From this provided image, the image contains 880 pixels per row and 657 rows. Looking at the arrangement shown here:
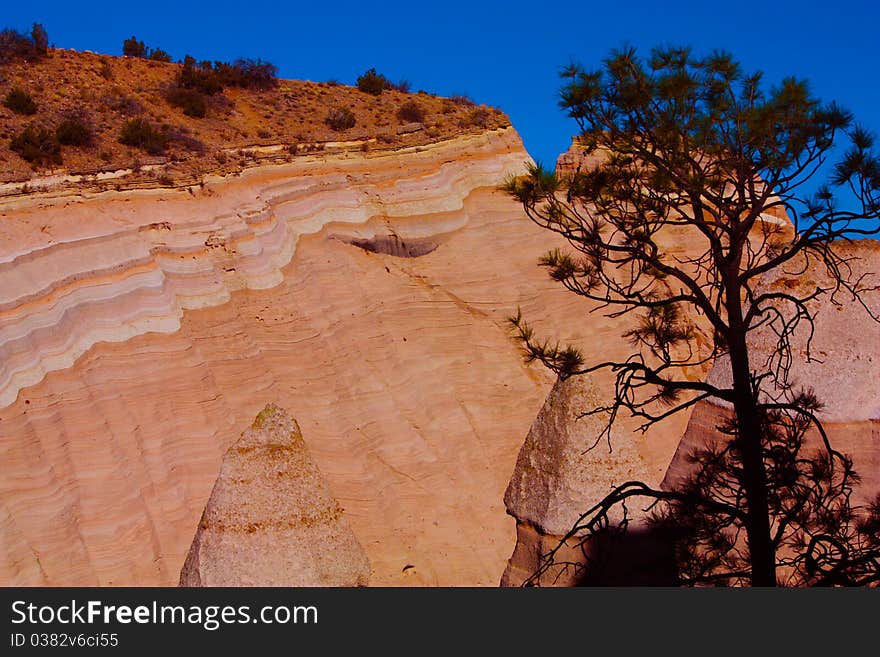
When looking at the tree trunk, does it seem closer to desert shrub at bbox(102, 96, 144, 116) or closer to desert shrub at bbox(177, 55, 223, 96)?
desert shrub at bbox(102, 96, 144, 116)

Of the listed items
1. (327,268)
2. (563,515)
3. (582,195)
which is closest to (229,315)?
(327,268)

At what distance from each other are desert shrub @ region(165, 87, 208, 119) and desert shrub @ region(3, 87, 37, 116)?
5.43 m

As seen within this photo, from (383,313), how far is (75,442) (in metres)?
6.20

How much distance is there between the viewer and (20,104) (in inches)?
1194

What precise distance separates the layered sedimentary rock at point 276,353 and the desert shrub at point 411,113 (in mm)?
14928

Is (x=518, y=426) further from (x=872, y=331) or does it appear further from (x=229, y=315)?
(x=872, y=331)

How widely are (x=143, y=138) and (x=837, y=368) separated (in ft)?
67.9

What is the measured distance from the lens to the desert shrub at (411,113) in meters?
36.3

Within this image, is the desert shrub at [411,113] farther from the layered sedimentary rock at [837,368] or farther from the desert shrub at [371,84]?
the layered sedimentary rock at [837,368]

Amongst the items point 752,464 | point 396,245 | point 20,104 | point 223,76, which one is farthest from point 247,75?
point 752,464

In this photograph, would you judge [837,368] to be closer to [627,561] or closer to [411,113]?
[627,561]

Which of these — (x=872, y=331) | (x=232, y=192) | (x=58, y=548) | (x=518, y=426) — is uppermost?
(x=232, y=192)

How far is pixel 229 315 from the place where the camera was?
59.8 feet

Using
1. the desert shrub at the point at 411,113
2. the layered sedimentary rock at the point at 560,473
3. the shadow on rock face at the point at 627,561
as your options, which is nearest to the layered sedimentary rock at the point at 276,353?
the layered sedimentary rock at the point at 560,473
